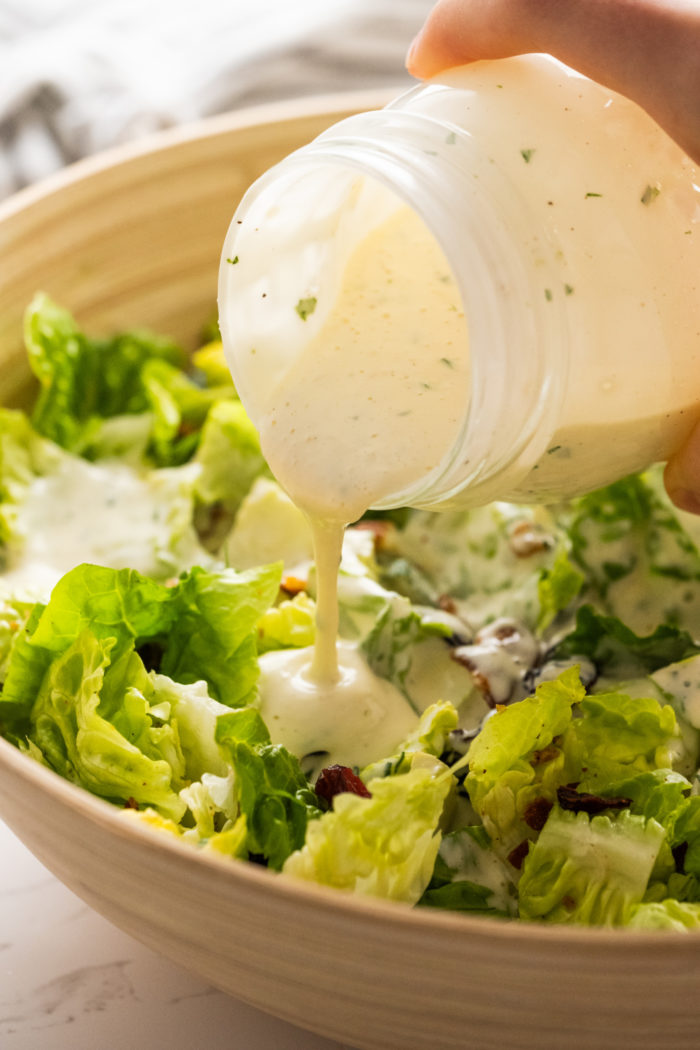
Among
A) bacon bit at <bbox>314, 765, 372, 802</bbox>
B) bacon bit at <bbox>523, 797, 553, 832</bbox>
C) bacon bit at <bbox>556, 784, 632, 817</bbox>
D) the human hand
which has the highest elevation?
the human hand

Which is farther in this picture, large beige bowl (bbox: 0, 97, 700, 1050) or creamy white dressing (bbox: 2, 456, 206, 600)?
creamy white dressing (bbox: 2, 456, 206, 600)

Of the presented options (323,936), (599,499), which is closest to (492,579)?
(599,499)

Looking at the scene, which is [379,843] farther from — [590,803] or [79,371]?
[79,371]

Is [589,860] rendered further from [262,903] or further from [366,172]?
[366,172]

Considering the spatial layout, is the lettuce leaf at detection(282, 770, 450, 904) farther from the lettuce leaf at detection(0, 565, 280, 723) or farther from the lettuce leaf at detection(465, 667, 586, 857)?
the lettuce leaf at detection(0, 565, 280, 723)

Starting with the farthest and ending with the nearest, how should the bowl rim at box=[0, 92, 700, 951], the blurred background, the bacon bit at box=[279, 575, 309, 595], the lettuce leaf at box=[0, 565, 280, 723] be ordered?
the blurred background < the bacon bit at box=[279, 575, 309, 595] < the lettuce leaf at box=[0, 565, 280, 723] < the bowl rim at box=[0, 92, 700, 951]

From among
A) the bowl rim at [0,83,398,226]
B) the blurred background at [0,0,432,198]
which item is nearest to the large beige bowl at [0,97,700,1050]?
the bowl rim at [0,83,398,226]

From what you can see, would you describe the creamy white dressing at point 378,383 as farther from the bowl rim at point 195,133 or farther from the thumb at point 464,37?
the bowl rim at point 195,133

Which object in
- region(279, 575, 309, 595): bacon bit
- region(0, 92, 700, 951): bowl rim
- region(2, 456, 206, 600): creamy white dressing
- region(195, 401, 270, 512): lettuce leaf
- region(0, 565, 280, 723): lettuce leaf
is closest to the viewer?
region(0, 92, 700, 951): bowl rim
